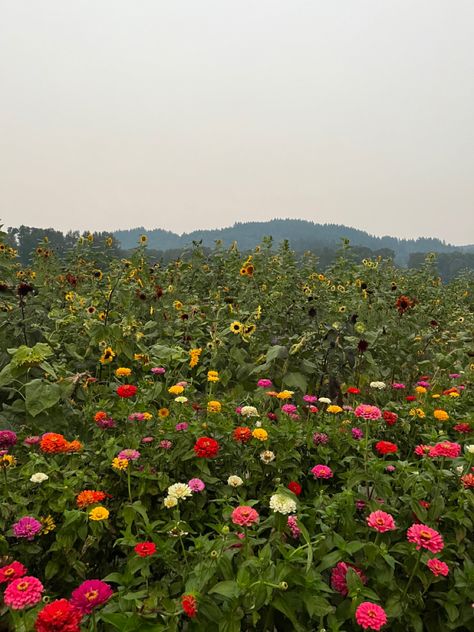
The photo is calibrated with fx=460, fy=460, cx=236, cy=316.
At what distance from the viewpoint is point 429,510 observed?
1.76 m

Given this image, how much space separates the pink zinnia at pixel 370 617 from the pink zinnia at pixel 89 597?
2.28 ft

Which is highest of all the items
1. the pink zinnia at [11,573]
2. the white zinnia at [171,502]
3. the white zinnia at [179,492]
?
the white zinnia at [179,492]

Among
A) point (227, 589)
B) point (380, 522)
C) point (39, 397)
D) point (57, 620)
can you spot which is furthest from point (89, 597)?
point (39, 397)

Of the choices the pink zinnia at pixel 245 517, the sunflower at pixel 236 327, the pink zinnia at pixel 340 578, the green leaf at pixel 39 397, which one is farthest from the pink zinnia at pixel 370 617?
the sunflower at pixel 236 327

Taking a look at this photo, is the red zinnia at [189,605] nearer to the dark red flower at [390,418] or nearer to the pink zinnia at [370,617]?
the pink zinnia at [370,617]

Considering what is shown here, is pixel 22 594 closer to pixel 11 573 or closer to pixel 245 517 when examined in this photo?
pixel 11 573

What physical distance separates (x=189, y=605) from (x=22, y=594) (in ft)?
1.41

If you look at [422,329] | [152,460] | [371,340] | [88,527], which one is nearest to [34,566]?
[88,527]

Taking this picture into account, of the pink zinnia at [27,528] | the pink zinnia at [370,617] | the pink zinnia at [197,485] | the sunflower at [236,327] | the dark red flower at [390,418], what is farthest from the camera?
the sunflower at [236,327]

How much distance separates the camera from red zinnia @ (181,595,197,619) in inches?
49.0

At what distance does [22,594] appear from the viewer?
114cm

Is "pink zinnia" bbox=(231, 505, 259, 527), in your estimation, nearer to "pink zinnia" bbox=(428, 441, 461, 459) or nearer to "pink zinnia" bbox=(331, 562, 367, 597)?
"pink zinnia" bbox=(331, 562, 367, 597)

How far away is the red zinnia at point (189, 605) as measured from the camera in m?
1.24

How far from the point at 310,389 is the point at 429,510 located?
236 cm
